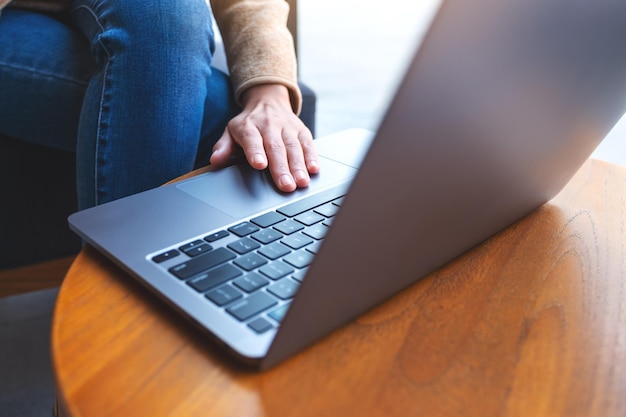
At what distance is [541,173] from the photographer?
451 mm

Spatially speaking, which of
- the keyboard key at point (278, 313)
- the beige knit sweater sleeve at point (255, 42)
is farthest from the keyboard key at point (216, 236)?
the beige knit sweater sleeve at point (255, 42)

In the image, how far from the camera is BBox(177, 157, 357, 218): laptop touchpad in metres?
0.49

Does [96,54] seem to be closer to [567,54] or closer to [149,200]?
[149,200]

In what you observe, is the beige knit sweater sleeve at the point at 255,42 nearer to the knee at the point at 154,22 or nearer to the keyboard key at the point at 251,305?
the knee at the point at 154,22

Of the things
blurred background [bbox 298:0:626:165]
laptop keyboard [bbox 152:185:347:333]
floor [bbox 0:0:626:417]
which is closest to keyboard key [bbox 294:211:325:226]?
laptop keyboard [bbox 152:185:347:333]

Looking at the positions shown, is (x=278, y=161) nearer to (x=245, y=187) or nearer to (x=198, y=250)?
(x=245, y=187)

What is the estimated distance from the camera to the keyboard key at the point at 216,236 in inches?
16.7

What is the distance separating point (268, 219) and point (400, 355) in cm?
17

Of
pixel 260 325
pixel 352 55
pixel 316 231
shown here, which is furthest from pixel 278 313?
pixel 352 55

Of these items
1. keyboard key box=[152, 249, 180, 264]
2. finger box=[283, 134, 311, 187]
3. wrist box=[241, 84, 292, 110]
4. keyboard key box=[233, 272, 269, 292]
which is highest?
keyboard key box=[233, 272, 269, 292]

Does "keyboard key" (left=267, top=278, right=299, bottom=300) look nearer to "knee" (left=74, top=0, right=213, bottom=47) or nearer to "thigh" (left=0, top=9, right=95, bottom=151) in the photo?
"knee" (left=74, top=0, right=213, bottom=47)

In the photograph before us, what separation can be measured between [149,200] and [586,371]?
1.21 feet

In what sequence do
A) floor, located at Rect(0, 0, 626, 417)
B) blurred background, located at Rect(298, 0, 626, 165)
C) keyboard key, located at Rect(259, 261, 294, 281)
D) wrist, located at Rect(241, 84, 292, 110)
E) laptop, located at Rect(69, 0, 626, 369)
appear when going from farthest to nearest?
1. blurred background, located at Rect(298, 0, 626, 165)
2. floor, located at Rect(0, 0, 626, 417)
3. wrist, located at Rect(241, 84, 292, 110)
4. keyboard key, located at Rect(259, 261, 294, 281)
5. laptop, located at Rect(69, 0, 626, 369)

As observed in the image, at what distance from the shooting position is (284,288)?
36 cm
